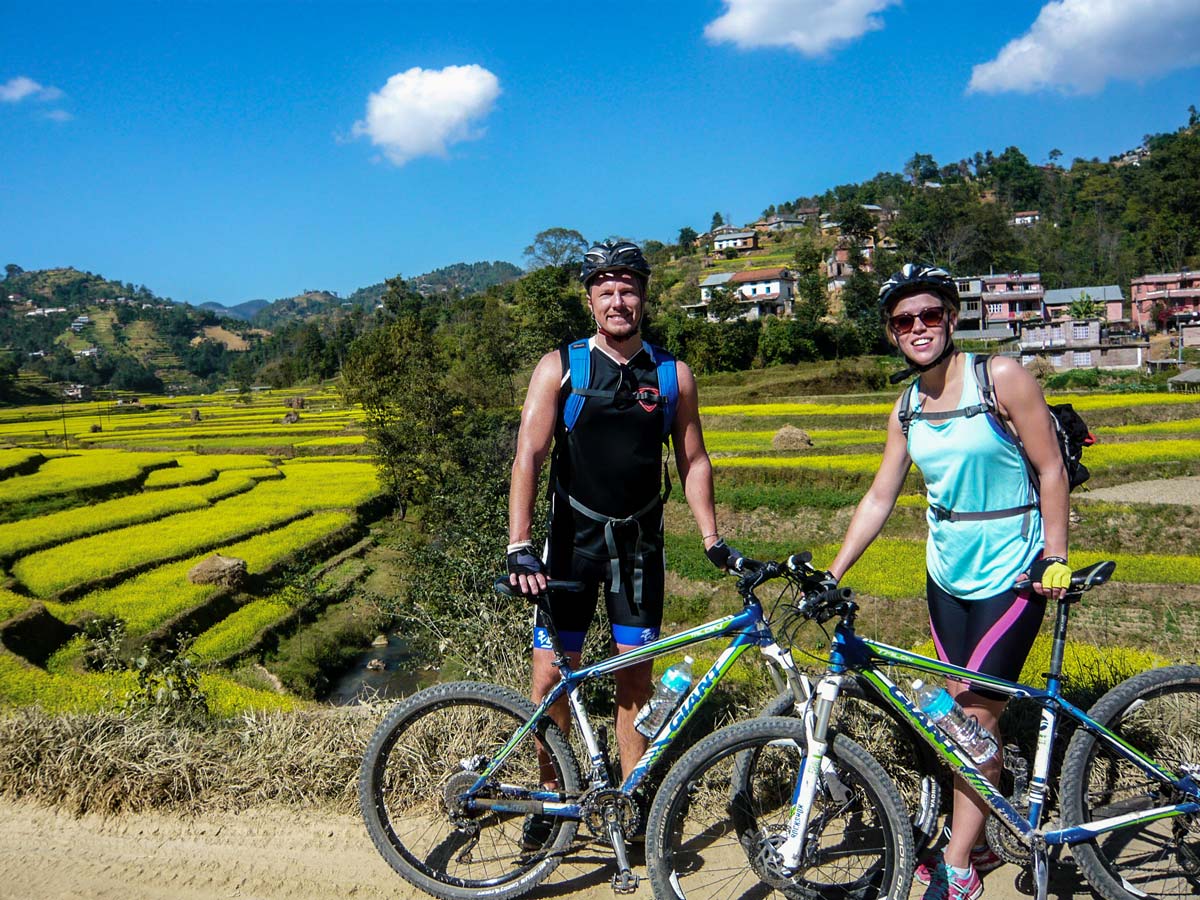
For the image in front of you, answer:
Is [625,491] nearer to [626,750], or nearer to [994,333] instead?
[626,750]

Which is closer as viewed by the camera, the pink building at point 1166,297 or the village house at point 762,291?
the pink building at point 1166,297

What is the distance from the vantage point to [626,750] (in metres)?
3.29

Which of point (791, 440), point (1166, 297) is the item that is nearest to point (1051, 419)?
point (791, 440)

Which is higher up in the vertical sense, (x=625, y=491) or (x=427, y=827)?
(x=625, y=491)

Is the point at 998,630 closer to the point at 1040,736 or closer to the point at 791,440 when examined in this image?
the point at 1040,736

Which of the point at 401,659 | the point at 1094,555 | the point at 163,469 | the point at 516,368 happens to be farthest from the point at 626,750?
the point at 516,368

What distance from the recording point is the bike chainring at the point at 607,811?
9.84 feet

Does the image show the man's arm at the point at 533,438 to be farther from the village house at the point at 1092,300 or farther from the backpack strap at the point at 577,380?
the village house at the point at 1092,300

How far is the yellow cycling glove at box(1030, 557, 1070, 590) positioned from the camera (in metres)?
2.66

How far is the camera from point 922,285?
9.46 feet

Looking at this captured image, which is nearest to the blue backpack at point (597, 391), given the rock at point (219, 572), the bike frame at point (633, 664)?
the bike frame at point (633, 664)

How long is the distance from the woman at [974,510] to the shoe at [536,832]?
52.4 inches

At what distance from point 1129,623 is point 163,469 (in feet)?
89.8

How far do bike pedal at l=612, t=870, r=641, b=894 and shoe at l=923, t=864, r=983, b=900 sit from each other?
0.98 meters
